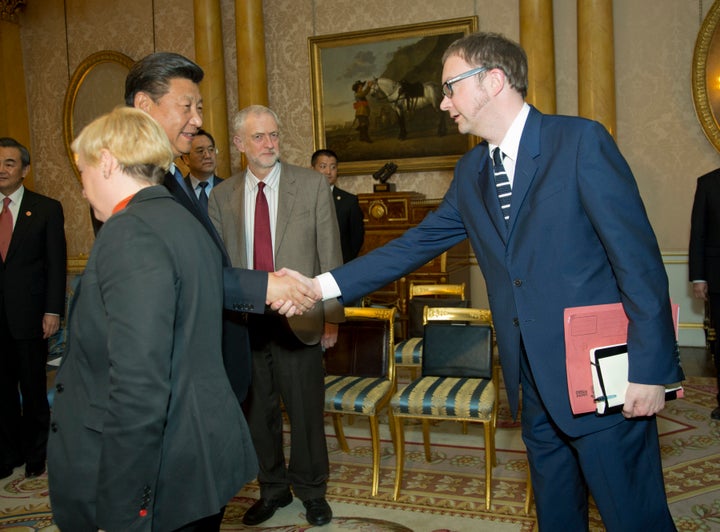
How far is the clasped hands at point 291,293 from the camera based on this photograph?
2652mm

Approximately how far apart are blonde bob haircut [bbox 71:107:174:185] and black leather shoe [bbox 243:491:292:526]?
7.42 feet

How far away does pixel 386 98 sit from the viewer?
8.05m

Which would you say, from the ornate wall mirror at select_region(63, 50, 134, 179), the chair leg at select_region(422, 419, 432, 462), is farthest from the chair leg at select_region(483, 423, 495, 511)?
the ornate wall mirror at select_region(63, 50, 134, 179)

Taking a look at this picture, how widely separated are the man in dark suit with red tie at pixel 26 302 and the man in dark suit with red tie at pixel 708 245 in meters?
4.40

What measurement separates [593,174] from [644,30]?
6.04 meters

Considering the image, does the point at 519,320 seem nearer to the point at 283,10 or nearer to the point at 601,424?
the point at 601,424

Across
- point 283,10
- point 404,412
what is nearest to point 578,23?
point 283,10

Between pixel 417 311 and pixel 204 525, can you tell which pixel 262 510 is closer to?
pixel 204 525

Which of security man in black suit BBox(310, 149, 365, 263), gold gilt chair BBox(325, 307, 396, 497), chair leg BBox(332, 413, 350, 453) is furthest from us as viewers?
security man in black suit BBox(310, 149, 365, 263)

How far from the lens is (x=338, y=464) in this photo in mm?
4277

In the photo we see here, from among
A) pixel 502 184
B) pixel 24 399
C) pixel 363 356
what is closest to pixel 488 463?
pixel 363 356

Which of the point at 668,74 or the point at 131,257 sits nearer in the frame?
the point at 131,257

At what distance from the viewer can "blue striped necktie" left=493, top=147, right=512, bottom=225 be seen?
216 centimetres

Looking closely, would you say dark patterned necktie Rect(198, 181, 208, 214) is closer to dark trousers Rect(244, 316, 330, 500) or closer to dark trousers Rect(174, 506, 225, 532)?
dark trousers Rect(244, 316, 330, 500)
